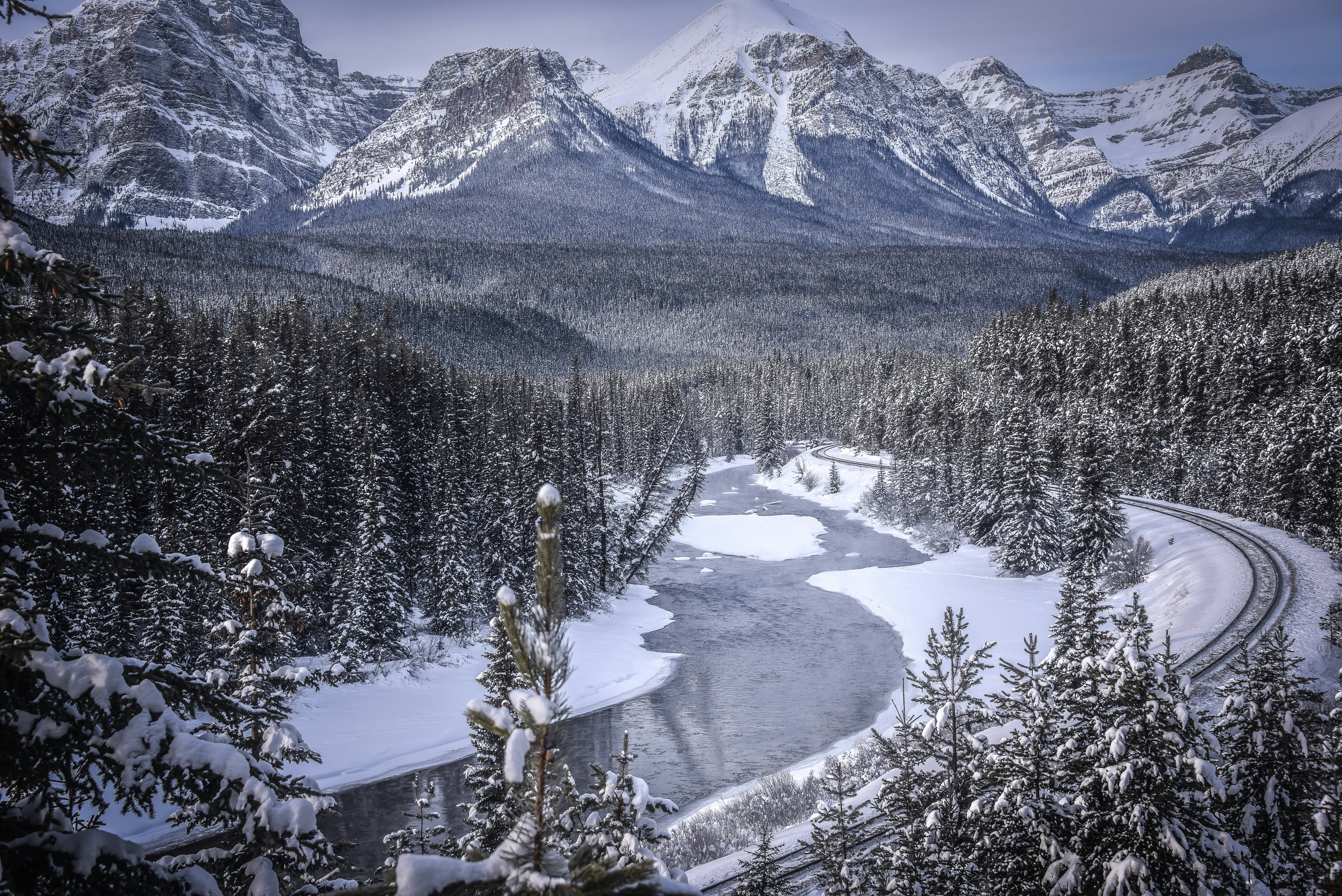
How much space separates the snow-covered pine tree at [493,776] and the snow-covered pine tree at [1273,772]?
10306 millimetres

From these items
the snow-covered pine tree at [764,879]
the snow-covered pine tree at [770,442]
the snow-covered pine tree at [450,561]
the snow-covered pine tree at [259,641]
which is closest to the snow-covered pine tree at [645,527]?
the snow-covered pine tree at [450,561]

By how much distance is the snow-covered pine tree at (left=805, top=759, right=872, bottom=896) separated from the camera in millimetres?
10758

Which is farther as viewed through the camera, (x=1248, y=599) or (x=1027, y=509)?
(x=1027, y=509)

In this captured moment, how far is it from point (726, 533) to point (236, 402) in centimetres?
4273

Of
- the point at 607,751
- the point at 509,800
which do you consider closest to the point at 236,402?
the point at 607,751

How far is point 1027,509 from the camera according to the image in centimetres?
4597

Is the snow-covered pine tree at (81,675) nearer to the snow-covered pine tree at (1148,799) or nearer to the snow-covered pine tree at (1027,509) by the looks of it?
the snow-covered pine tree at (1148,799)

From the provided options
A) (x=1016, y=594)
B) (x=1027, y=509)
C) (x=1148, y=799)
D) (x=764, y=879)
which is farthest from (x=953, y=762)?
(x=1027, y=509)

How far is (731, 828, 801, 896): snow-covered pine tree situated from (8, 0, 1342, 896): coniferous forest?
20 centimetres

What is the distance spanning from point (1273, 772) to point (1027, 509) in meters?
39.0

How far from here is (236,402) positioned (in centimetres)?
3369

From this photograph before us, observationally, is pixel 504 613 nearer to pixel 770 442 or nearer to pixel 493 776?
pixel 493 776

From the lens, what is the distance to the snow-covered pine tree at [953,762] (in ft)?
34.8

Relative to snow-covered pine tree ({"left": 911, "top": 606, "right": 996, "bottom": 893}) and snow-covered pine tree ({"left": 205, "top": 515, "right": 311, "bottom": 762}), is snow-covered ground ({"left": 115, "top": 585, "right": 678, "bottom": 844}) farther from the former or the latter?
snow-covered pine tree ({"left": 911, "top": 606, "right": 996, "bottom": 893})
